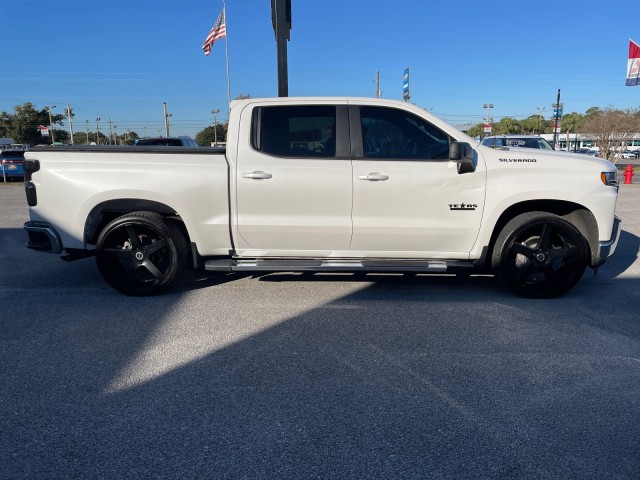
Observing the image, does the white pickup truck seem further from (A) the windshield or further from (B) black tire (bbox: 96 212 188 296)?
(A) the windshield

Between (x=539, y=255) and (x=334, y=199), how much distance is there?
2181 millimetres

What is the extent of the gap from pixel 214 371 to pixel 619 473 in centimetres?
252

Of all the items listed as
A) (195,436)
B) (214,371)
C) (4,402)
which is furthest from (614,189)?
(4,402)

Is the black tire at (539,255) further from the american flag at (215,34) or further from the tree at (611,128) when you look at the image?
the tree at (611,128)

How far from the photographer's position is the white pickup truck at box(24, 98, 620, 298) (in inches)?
196

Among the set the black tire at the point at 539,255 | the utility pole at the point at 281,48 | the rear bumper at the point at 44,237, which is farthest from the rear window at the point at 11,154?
the black tire at the point at 539,255

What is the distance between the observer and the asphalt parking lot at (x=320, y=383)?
8.51ft

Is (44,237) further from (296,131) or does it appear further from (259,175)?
(296,131)

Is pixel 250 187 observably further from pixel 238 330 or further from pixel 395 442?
pixel 395 442

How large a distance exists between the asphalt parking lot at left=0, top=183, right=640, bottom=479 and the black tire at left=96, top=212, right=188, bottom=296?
22 centimetres

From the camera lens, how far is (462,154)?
4.75 meters

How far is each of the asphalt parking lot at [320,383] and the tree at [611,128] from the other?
27464 mm

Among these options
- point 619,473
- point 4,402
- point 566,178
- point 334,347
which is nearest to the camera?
point 619,473

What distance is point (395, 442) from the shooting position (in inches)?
107
